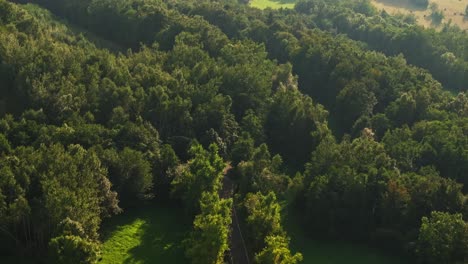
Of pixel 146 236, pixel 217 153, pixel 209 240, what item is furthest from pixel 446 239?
pixel 146 236

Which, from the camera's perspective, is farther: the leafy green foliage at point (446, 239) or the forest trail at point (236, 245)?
the forest trail at point (236, 245)

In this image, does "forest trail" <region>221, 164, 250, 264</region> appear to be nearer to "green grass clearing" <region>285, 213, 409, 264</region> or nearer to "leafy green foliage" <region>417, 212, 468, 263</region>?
"green grass clearing" <region>285, 213, 409, 264</region>

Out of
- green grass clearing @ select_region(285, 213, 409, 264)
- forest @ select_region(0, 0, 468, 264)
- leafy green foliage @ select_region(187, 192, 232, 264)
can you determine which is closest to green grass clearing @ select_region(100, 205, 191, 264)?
forest @ select_region(0, 0, 468, 264)

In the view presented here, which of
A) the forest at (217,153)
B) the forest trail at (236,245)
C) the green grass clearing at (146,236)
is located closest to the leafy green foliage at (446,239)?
the forest at (217,153)

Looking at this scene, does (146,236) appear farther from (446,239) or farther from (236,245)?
(446,239)

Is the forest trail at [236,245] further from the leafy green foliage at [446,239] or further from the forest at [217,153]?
the leafy green foliage at [446,239]
